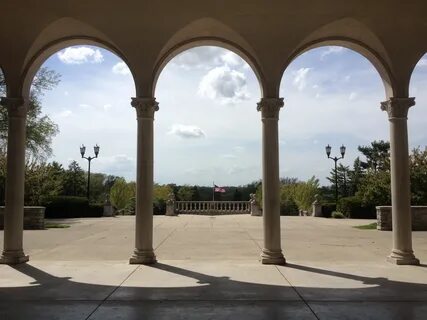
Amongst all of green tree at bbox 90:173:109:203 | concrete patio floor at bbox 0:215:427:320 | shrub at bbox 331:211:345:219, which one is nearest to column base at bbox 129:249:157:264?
concrete patio floor at bbox 0:215:427:320

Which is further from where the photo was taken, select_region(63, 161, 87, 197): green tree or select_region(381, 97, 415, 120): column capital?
select_region(63, 161, 87, 197): green tree

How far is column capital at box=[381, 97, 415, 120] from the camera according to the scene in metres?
11.5

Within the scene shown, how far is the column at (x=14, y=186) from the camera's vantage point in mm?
11234

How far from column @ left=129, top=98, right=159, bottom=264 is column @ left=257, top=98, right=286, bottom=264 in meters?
2.70

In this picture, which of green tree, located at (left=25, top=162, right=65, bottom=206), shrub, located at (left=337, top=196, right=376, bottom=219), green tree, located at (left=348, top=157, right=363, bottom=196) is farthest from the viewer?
green tree, located at (left=348, top=157, right=363, bottom=196)

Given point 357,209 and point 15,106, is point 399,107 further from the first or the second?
point 357,209

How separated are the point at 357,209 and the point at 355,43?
2245 centimetres

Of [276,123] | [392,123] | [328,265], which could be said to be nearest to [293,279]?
[328,265]

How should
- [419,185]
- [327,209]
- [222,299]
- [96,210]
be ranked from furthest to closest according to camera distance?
[96,210]
[327,209]
[419,185]
[222,299]

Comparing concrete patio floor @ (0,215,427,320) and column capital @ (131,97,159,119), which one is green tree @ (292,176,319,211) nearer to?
concrete patio floor @ (0,215,427,320)

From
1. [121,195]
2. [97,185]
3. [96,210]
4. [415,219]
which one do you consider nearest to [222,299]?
[415,219]

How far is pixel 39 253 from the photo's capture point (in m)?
13.5

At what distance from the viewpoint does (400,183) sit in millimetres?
11430

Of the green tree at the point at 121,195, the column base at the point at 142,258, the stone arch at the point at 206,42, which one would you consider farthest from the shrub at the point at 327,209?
the column base at the point at 142,258
